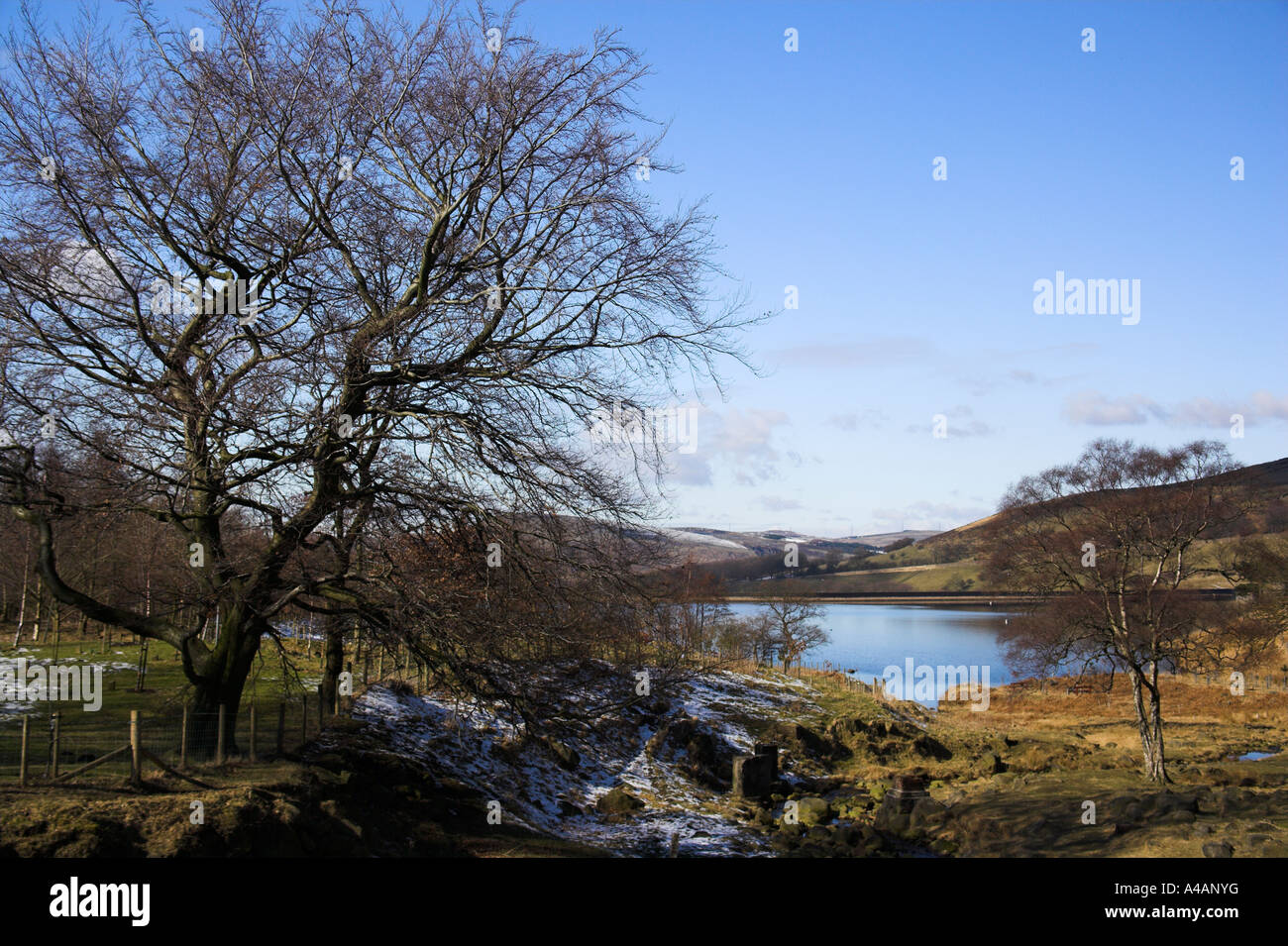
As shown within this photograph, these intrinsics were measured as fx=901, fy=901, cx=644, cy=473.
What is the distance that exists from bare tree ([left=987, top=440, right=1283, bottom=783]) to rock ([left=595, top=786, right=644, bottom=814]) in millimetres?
13190

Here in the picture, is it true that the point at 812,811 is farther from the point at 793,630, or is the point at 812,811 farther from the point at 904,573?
the point at 904,573

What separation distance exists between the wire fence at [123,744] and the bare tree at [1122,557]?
20.1m

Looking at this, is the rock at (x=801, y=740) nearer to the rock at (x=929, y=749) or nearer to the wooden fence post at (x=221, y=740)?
the rock at (x=929, y=749)

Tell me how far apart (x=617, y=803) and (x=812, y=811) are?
5.18m

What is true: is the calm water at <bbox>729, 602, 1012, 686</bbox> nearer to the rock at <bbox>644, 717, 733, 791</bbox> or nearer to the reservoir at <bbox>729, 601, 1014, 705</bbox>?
the reservoir at <bbox>729, 601, 1014, 705</bbox>

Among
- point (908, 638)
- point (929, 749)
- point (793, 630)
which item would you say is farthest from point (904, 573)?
point (929, 749)

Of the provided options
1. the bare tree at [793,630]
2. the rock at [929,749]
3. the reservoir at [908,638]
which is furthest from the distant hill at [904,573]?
the rock at [929,749]

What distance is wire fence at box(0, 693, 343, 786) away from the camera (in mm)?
11492

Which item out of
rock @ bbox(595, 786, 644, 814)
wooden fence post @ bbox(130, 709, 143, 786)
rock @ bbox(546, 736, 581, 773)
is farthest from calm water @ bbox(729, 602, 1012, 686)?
wooden fence post @ bbox(130, 709, 143, 786)

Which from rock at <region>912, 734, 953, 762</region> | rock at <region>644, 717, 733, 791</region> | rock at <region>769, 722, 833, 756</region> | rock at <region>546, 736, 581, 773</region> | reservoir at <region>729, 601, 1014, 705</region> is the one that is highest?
rock at <region>546, 736, 581, 773</region>

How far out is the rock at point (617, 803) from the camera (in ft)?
61.6

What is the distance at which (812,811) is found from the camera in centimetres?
2120

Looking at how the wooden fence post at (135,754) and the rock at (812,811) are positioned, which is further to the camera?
the rock at (812,811)

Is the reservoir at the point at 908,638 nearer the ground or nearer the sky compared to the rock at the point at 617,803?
nearer the ground
